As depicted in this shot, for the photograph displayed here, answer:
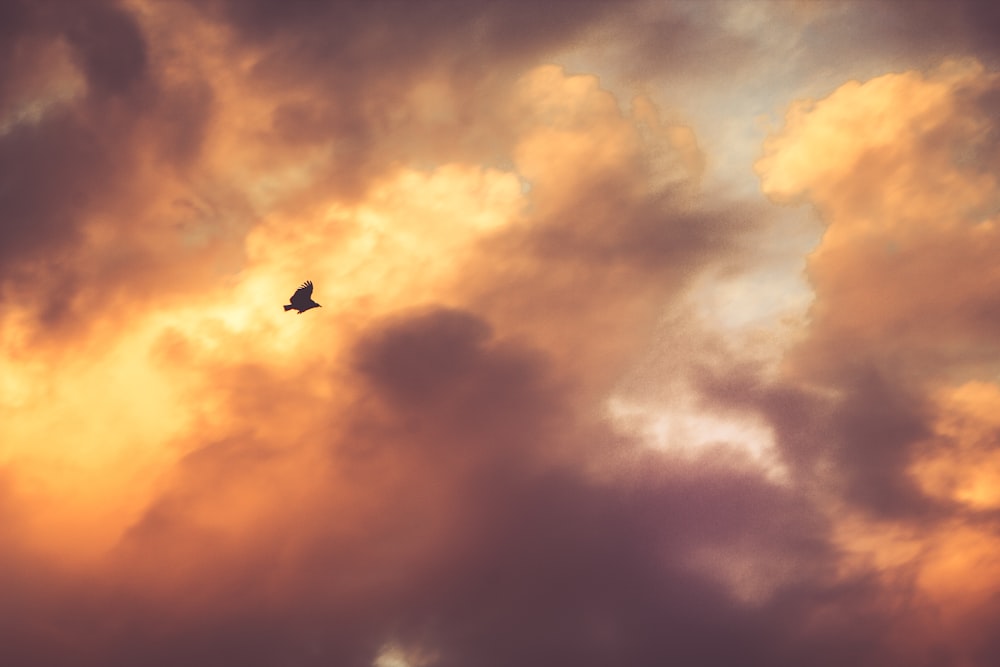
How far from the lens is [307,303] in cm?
10694
